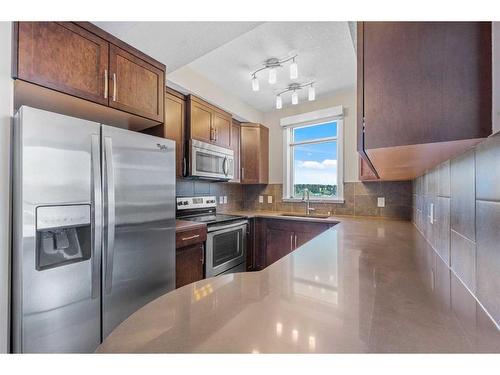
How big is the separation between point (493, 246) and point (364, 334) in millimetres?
380

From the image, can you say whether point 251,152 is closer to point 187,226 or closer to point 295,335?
point 187,226

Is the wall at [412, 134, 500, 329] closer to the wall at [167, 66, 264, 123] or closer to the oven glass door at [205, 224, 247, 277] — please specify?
the oven glass door at [205, 224, 247, 277]

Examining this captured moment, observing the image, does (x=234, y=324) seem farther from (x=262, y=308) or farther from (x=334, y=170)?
(x=334, y=170)

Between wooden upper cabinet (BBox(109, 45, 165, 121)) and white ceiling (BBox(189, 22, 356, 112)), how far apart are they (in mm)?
640

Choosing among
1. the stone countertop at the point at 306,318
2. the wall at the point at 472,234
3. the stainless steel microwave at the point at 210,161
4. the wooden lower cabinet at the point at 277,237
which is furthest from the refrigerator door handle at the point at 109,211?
the wooden lower cabinet at the point at 277,237

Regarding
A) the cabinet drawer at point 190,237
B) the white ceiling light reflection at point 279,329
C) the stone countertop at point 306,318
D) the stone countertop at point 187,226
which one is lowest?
the cabinet drawer at point 190,237

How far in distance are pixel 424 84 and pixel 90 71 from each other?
1.73 m

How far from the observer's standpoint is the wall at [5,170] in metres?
1.07

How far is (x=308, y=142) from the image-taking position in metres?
3.44

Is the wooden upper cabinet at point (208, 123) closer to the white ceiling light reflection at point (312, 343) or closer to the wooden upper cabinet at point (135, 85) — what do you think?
the wooden upper cabinet at point (135, 85)

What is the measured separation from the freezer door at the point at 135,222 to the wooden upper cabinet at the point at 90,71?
304 mm

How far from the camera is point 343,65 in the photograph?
231 cm

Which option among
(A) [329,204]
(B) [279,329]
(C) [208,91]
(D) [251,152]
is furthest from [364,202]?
(B) [279,329]

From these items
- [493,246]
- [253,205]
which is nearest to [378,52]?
[493,246]
